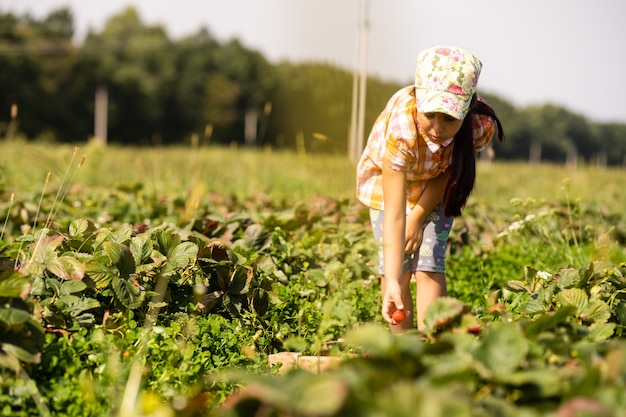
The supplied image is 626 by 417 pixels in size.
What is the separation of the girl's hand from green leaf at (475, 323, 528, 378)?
37.0 inches

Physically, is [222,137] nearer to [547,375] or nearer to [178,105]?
[178,105]

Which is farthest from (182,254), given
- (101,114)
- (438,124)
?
(101,114)

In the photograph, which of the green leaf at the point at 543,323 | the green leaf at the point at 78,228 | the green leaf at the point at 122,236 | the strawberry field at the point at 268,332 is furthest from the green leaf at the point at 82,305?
the green leaf at the point at 543,323

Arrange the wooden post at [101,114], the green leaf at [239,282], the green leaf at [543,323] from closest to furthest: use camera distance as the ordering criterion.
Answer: the green leaf at [543,323] → the green leaf at [239,282] → the wooden post at [101,114]

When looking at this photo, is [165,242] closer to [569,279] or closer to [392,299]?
[392,299]

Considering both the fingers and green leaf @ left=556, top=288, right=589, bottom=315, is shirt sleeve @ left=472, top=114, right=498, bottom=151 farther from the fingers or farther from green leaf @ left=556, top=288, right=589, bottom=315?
green leaf @ left=556, top=288, right=589, bottom=315

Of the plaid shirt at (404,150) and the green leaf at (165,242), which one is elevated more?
the plaid shirt at (404,150)

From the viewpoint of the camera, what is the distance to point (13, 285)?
1.62m

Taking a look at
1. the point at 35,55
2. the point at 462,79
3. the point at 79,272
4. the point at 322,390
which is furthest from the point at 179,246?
the point at 35,55

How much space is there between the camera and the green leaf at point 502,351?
1.29 m

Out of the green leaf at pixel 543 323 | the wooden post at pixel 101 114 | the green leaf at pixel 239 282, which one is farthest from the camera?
the wooden post at pixel 101 114

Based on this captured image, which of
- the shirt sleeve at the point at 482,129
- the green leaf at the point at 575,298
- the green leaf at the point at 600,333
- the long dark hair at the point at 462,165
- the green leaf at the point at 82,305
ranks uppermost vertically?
the shirt sleeve at the point at 482,129

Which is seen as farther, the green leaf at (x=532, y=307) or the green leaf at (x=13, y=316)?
the green leaf at (x=532, y=307)

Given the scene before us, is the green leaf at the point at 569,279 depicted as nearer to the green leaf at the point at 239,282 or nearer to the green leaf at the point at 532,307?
the green leaf at the point at 532,307
